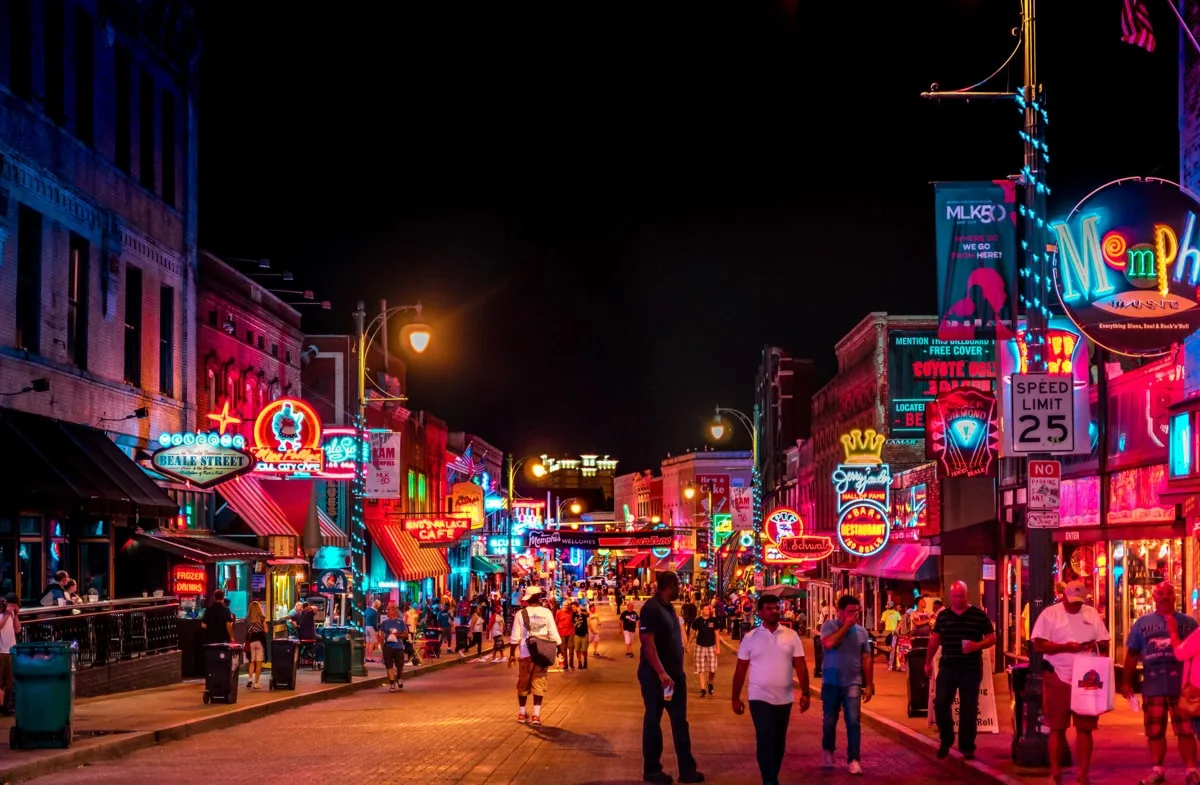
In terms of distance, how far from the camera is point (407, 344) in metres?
36.2

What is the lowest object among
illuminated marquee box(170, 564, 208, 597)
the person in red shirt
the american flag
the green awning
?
the green awning

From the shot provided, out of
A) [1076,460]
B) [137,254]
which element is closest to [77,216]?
[137,254]

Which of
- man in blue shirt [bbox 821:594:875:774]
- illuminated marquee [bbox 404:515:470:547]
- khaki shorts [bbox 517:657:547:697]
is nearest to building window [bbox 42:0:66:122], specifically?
khaki shorts [bbox 517:657:547:697]

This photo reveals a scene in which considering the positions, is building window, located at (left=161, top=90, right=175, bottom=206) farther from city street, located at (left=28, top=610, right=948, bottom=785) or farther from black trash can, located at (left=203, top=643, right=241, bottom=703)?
black trash can, located at (left=203, top=643, right=241, bottom=703)

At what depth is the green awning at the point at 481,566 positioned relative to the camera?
9119 cm

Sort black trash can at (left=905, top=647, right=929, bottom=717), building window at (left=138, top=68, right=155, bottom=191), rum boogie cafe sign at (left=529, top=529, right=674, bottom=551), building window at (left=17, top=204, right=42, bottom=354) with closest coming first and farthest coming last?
black trash can at (left=905, top=647, right=929, bottom=717) → building window at (left=17, top=204, right=42, bottom=354) → building window at (left=138, top=68, right=155, bottom=191) → rum boogie cafe sign at (left=529, top=529, right=674, bottom=551)

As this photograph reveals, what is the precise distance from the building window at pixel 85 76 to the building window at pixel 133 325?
3.40m

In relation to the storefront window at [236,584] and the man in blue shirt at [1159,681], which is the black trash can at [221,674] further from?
the storefront window at [236,584]

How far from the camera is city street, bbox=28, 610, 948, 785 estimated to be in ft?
51.0

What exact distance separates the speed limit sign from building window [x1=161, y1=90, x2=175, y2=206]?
23720 mm

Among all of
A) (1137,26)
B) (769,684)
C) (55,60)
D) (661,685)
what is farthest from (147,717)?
(1137,26)

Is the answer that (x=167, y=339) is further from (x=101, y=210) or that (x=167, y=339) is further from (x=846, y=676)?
(x=846, y=676)

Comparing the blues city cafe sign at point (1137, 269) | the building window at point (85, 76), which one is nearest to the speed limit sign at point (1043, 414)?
the blues city cafe sign at point (1137, 269)

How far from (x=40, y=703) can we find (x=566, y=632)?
20.0 m
